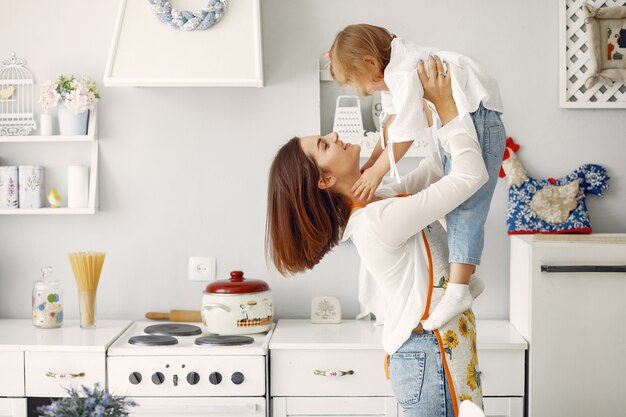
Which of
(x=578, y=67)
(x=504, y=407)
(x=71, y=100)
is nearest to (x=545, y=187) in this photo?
(x=578, y=67)

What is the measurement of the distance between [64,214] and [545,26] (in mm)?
1989

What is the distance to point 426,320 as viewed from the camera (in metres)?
1.86

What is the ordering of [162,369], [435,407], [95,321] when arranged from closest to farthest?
[435,407] < [162,369] < [95,321]

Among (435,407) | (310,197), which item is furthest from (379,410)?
(310,197)

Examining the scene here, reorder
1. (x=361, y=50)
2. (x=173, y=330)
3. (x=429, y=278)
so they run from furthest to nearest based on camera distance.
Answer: (x=173, y=330), (x=361, y=50), (x=429, y=278)

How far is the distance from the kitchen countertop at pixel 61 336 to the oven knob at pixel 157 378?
0.19 metres

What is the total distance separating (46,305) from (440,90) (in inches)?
69.3

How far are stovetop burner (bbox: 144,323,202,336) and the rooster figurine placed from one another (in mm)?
1237

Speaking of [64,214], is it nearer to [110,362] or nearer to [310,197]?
[110,362]

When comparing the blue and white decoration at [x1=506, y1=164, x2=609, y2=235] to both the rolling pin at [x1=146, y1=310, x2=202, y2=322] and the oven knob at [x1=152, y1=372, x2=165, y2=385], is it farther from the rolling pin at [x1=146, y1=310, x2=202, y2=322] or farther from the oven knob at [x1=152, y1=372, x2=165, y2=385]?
the oven knob at [x1=152, y1=372, x2=165, y2=385]

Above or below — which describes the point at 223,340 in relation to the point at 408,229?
below

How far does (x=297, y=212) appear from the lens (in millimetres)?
1925

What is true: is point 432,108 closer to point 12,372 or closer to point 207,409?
point 207,409

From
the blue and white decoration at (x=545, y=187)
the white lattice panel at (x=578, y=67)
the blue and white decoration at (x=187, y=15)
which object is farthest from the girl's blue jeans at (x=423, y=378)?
the white lattice panel at (x=578, y=67)
